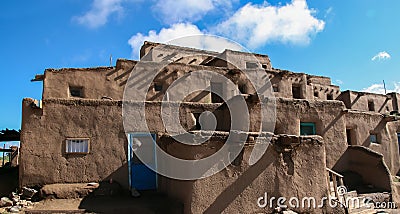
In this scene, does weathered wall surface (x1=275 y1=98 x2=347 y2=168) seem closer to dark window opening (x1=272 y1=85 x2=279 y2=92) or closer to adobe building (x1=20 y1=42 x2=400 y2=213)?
adobe building (x1=20 y1=42 x2=400 y2=213)

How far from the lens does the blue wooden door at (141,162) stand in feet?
34.4

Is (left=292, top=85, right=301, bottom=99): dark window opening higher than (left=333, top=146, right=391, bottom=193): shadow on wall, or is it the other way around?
(left=292, top=85, right=301, bottom=99): dark window opening

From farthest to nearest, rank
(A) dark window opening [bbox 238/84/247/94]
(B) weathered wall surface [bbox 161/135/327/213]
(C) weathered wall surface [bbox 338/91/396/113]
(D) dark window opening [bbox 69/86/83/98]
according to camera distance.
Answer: (C) weathered wall surface [bbox 338/91/396/113] → (A) dark window opening [bbox 238/84/247/94] → (D) dark window opening [bbox 69/86/83/98] → (B) weathered wall surface [bbox 161/135/327/213]

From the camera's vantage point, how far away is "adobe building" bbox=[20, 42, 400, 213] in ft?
25.8

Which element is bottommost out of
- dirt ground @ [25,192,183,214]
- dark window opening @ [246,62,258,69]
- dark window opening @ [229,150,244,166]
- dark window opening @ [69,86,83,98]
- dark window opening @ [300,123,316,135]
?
dirt ground @ [25,192,183,214]

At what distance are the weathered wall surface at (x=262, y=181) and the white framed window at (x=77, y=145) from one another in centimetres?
313

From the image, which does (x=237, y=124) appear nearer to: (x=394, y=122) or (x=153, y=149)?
(x=153, y=149)

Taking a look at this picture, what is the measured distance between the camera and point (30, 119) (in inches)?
388

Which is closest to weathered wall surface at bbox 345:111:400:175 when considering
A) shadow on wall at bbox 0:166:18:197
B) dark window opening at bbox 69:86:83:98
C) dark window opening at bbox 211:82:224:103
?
dark window opening at bbox 211:82:224:103

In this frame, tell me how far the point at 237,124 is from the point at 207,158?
4.50m

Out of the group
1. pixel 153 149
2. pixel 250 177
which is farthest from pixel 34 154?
pixel 250 177

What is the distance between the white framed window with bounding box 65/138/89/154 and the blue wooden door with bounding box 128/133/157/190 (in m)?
1.40

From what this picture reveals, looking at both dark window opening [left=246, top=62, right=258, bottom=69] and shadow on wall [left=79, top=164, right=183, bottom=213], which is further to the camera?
dark window opening [left=246, top=62, right=258, bottom=69]

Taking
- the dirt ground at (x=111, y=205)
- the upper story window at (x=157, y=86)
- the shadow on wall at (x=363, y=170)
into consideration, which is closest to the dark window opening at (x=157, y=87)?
the upper story window at (x=157, y=86)
